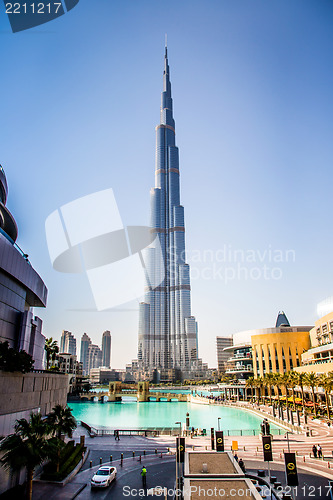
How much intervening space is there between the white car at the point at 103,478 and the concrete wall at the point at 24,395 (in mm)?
7425

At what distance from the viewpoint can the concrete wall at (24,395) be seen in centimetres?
2567

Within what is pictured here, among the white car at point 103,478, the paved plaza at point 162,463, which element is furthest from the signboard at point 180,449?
the white car at point 103,478

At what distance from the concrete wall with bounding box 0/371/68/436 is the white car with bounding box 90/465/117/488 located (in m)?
7.43

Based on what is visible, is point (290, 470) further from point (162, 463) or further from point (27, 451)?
point (27, 451)

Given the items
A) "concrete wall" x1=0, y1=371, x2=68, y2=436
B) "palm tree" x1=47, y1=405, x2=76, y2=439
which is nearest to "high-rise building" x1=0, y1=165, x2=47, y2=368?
"concrete wall" x1=0, y1=371, x2=68, y2=436

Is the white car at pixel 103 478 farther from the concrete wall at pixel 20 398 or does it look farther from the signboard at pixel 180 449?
the signboard at pixel 180 449

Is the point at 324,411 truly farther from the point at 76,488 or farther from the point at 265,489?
the point at 76,488

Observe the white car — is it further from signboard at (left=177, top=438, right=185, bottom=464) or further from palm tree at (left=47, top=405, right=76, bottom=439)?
signboard at (left=177, top=438, right=185, bottom=464)

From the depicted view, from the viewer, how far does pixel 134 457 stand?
115ft

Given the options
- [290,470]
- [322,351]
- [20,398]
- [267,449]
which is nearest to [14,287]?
[20,398]

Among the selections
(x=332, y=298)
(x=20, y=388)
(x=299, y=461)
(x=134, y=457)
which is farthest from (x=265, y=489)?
(x=332, y=298)

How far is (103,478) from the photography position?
84.3ft

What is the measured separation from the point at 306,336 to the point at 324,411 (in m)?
51.8

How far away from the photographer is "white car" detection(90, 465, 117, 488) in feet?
82.7
